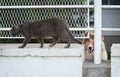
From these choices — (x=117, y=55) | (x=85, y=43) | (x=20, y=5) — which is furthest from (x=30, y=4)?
(x=117, y=55)

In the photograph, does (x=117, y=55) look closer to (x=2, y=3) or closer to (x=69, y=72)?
(x=69, y=72)

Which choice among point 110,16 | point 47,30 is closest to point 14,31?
point 47,30

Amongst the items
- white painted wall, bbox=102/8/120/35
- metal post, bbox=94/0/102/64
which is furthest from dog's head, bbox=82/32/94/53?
white painted wall, bbox=102/8/120/35

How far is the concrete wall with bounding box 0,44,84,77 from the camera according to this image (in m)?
6.17

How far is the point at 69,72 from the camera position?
6223mm

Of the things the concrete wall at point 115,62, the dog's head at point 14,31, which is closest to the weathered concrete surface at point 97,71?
the concrete wall at point 115,62

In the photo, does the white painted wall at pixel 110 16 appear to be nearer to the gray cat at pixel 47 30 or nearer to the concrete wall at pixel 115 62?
the gray cat at pixel 47 30

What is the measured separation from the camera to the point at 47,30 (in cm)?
Result: 623

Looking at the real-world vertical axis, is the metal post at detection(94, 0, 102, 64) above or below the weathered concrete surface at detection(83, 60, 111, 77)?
above

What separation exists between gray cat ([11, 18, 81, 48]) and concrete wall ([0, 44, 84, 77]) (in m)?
0.19

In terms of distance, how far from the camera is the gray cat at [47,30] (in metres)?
6.19

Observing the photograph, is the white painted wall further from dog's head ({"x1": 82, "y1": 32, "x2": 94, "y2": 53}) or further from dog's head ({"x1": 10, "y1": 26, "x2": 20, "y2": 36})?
dog's head ({"x1": 10, "y1": 26, "x2": 20, "y2": 36})

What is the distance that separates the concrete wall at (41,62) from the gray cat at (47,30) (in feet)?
0.61

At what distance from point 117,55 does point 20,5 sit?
1.87 meters
